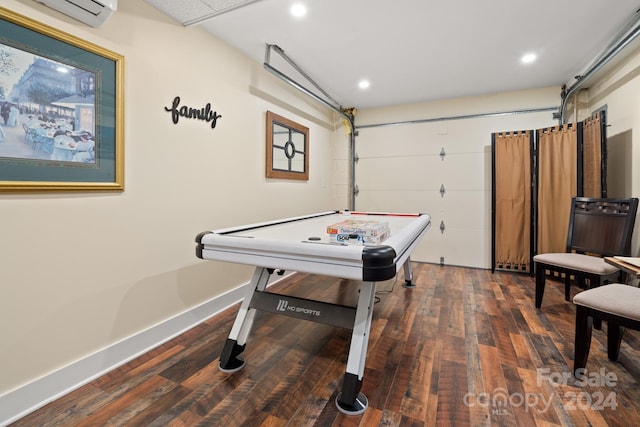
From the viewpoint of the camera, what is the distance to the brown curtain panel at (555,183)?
3357mm

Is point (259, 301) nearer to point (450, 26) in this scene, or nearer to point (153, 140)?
point (153, 140)

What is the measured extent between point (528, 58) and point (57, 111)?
156 inches

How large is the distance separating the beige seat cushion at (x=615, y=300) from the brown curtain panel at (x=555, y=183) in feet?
6.83

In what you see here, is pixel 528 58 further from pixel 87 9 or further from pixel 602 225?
pixel 87 9

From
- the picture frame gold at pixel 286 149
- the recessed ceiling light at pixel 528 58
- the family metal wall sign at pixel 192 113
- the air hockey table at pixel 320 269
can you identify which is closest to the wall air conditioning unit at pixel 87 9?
the family metal wall sign at pixel 192 113

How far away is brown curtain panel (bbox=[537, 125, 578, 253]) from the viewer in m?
3.36

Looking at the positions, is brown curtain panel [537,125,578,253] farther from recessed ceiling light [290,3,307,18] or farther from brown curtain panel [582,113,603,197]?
recessed ceiling light [290,3,307,18]

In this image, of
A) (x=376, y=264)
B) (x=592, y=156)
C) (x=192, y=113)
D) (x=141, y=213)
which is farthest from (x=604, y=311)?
(x=192, y=113)

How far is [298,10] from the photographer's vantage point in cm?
218

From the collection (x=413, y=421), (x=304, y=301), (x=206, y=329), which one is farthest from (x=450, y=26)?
(x=206, y=329)

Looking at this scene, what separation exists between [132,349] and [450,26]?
11.2 ft

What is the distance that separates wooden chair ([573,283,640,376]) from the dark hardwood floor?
0.56 feet

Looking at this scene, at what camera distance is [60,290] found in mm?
1555

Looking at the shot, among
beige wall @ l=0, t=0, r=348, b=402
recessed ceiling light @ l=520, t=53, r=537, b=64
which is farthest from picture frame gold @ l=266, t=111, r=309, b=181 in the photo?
recessed ceiling light @ l=520, t=53, r=537, b=64
